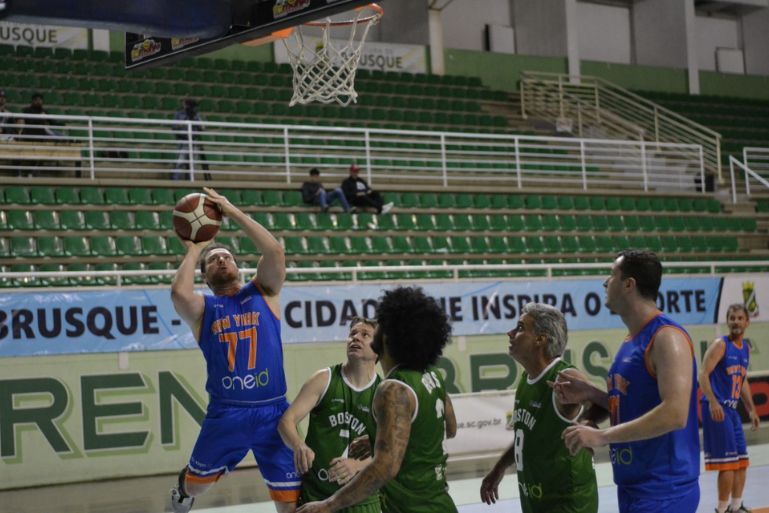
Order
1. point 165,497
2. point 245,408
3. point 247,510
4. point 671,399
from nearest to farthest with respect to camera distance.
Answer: point 671,399
point 245,408
point 247,510
point 165,497

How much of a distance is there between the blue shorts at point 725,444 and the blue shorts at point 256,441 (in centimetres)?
390

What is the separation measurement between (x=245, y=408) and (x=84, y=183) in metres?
10.3

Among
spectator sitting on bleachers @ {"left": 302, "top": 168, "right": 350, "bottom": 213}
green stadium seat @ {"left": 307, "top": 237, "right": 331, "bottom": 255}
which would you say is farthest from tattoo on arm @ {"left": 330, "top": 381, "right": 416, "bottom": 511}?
spectator sitting on bleachers @ {"left": 302, "top": 168, "right": 350, "bottom": 213}

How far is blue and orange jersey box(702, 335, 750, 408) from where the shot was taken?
910 centimetres

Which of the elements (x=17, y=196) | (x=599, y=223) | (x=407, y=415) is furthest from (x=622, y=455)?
(x=599, y=223)

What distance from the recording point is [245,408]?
6668mm

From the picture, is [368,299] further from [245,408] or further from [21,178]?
[245,408]

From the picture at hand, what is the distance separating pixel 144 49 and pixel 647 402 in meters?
5.01

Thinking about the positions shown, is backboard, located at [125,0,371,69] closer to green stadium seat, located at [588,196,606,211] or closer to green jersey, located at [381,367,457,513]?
green jersey, located at [381,367,457,513]

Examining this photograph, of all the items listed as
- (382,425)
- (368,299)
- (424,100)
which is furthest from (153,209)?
(382,425)

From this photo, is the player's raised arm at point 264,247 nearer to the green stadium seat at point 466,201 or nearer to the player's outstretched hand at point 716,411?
the player's outstretched hand at point 716,411

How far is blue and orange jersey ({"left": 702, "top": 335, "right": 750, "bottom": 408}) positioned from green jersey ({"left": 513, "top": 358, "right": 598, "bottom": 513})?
475 centimetres

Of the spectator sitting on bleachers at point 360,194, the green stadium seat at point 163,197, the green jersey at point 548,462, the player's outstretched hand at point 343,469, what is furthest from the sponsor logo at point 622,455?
the spectator sitting on bleachers at point 360,194

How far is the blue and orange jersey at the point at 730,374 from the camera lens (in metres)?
9.10
